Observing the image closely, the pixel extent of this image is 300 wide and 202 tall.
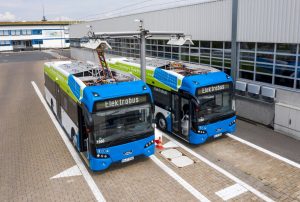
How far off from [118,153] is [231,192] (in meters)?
3.66

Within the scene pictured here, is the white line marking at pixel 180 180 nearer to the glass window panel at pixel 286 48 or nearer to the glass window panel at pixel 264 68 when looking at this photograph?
the glass window panel at pixel 264 68

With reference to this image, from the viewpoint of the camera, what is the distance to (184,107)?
38.6ft

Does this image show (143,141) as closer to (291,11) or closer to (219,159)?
(219,159)

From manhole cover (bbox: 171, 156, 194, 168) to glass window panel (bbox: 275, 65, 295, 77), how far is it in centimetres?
636

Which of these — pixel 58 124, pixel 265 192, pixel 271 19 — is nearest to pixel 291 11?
pixel 271 19

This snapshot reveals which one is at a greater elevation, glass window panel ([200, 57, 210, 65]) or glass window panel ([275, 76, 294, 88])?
glass window panel ([200, 57, 210, 65])

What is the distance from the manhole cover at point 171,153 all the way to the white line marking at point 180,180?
468 millimetres

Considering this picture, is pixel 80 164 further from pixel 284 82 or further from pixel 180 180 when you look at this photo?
pixel 284 82

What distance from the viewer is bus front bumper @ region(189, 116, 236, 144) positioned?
446 inches

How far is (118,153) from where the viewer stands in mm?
9461

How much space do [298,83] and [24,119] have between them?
14059 mm

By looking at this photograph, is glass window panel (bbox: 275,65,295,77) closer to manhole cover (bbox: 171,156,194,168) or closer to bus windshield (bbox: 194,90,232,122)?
bus windshield (bbox: 194,90,232,122)

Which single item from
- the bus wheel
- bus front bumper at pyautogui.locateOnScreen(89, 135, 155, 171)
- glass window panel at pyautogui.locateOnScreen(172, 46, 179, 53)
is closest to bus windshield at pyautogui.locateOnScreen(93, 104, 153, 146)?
bus front bumper at pyautogui.locateOnScreen(89, 135, 155, 171)

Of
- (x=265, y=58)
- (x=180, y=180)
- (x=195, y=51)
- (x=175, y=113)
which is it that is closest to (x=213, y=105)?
(x=175, y=113)
